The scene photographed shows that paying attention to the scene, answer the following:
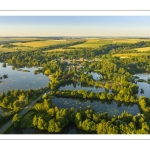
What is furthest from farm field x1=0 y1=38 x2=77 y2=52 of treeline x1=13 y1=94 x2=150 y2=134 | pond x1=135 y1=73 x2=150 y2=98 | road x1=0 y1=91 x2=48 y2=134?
treeline x1=13 y1=94 x2=150 y2=134

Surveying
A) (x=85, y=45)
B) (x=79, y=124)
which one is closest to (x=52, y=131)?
(x=79, y=124)

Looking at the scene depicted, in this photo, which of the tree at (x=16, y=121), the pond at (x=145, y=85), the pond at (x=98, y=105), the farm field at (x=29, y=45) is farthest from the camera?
the farm field at (x=29, y=45)

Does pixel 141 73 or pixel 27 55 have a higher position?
pixel 27 55

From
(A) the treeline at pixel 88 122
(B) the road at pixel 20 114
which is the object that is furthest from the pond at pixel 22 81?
(A) the treeline at pixel 88 122

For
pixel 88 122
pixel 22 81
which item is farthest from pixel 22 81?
pixel 88 122

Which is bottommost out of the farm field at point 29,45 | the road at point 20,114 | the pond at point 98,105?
the pond at point 98,105

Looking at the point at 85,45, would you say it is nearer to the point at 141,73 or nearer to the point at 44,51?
the point at 44,51

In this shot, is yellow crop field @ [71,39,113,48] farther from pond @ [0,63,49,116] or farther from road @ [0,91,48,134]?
road @ [0,91,48,134]

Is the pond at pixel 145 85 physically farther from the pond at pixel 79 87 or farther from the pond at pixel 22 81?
the pond at pixel 22 81
